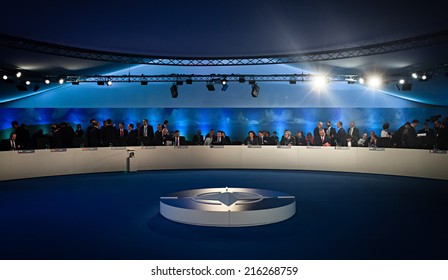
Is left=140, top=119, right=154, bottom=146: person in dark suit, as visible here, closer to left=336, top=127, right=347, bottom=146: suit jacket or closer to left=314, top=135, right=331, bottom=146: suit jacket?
left=314, top=135, right=331, bottom=146: suit jacket

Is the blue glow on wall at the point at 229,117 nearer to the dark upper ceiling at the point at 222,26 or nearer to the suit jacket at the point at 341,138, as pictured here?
the suit jacket at the point at 341,138

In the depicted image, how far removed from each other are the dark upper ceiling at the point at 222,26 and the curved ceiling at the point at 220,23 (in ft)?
0.06

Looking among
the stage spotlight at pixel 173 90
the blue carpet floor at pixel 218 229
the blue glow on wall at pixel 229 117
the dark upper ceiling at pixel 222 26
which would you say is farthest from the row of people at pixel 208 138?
the blue glow on wall at pixel 229 117

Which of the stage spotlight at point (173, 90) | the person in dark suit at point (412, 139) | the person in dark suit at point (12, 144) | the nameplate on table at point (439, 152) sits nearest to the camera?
the nameplate on table at point (439, 152)

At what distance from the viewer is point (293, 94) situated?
17.4m

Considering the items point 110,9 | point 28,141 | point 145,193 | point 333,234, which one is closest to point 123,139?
point 28,141

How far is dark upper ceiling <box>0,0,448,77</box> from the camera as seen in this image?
734cm

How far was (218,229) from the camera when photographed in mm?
5898

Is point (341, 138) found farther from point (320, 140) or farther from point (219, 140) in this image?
point (219, 140)

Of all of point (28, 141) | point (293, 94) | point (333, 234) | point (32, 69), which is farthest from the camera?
point (293, 94)

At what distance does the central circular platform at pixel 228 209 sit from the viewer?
6.03m

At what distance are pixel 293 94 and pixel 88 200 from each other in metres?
11.5

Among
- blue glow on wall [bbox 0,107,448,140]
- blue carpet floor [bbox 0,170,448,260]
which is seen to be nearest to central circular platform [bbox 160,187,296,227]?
blue carpet floor [bbox 0,170,448,260]

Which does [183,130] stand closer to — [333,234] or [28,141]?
[28,141]
